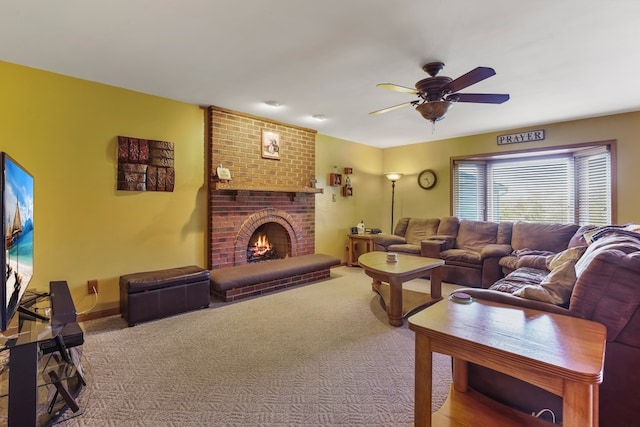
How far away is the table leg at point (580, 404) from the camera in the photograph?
94 centimetres

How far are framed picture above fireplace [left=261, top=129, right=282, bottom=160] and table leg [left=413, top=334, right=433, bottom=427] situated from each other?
358 cm

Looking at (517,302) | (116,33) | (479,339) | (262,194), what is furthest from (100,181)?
(517,302)

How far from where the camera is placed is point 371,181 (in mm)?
6254

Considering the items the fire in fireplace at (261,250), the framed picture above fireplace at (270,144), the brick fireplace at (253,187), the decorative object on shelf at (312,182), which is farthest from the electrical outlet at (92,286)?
the decorative object on shelf at (312,182)

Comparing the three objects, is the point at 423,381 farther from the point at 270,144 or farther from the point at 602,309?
the point at 270,144

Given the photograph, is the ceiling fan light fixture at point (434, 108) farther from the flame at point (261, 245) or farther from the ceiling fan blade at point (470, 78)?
the flame at point (261, 245)

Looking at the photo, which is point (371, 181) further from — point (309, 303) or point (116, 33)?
point (116, 33)

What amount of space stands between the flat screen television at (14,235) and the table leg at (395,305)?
2643 millimetres

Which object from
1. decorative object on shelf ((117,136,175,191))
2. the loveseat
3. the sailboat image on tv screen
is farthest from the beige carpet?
the loveseat

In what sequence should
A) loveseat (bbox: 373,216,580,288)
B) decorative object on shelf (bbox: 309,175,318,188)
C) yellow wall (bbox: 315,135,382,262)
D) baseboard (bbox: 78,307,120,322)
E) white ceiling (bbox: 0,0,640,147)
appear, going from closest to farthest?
white ceiling (bbox: 0,0,640,147) < baseboard (bbox: 78,307,120,322) < loveseat (bbox: 373,216,580,288) < decorative object on shelf (bbox: 309,175,318,188) < yellow wall (bbox: 315,135,382,262)

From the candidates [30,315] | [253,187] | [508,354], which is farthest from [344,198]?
[508,354]

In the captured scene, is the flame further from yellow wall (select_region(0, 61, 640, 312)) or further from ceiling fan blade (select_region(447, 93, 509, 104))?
ceiling fan blade (select_region(447, 93, 509, 104))

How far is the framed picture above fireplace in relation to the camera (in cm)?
434

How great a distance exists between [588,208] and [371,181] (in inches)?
136
